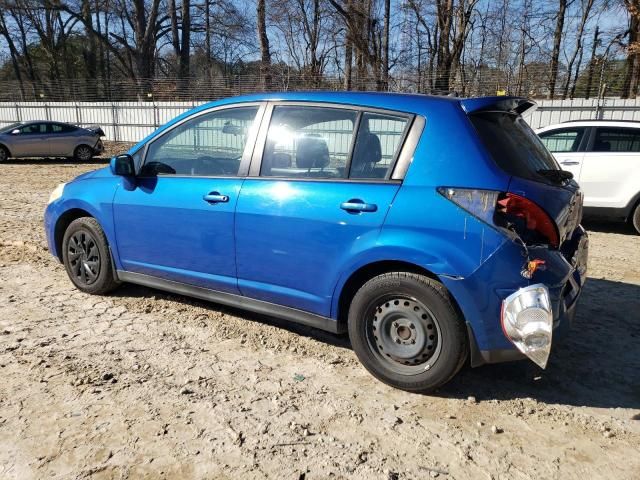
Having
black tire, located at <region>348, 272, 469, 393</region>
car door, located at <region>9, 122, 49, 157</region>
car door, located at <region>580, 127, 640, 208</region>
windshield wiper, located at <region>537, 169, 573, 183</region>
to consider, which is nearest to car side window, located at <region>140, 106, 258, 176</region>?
black tire, located at <region>348, 272, 469, 393</region>

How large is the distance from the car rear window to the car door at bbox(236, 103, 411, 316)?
47 centimetres

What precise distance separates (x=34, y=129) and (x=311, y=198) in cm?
1750

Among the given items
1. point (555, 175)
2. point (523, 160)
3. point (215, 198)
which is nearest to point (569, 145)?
point (555, 175)

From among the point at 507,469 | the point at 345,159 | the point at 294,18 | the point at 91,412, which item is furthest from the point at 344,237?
the point at 294,18

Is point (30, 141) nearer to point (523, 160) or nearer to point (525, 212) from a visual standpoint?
point (523, 160)

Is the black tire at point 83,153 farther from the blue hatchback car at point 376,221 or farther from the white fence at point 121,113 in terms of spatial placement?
the blue hatchback car at point 376,221

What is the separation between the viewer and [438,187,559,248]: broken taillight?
280 centimetres

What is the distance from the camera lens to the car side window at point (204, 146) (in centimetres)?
379

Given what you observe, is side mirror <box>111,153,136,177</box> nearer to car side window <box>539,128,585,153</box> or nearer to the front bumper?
the front bumper

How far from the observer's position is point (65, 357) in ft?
11.6

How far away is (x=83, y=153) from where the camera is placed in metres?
18.8

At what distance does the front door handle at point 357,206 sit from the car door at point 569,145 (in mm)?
5893

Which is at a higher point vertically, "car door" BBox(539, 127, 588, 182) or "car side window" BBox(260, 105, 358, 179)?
"car side window" BBox(260, 105, 358, 179)

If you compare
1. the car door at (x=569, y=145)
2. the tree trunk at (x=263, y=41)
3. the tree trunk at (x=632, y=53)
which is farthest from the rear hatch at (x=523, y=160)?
the tree trunk at (x=263, y=41)
